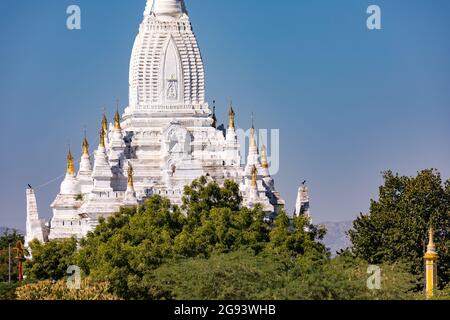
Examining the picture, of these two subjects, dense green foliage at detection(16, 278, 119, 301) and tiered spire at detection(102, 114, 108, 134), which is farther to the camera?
tiered spire at detection(102, 114, 108, 134)

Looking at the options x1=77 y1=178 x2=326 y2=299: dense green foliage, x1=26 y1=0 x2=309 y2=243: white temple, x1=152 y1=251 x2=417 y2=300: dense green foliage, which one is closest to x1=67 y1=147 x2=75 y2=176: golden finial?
x1=26 y1=0 x2=309 y2=243: white temple

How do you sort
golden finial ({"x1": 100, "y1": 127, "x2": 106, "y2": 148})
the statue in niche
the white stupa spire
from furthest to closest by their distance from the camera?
the white stupa spire
the statue in niche
golden finial ({"x1": 100, "y1": 127, "x2": 106, "y2": 148})

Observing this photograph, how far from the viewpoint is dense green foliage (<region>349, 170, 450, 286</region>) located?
78.1 metres

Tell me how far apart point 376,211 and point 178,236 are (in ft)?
41.5

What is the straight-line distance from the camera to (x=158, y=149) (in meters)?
88.4

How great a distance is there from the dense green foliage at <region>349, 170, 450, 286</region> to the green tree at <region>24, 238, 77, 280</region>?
10.9 m

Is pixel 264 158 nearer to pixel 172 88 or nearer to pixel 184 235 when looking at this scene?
pixel 172 88

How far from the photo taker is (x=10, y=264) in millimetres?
84375

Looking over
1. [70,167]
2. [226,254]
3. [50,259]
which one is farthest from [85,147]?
[226,254]

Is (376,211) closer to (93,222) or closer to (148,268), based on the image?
(93,222)

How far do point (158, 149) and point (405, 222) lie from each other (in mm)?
13755

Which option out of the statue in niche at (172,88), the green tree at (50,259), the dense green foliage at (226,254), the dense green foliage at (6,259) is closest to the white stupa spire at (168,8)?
the statue in niche at (172,88)

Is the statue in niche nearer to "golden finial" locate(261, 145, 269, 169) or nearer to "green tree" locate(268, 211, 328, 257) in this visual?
"golden finial" locate(261, 145, 269, 169)

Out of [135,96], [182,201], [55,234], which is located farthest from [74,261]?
[135,96]
